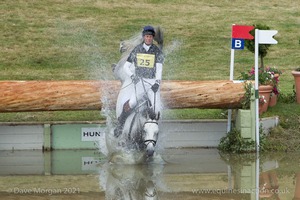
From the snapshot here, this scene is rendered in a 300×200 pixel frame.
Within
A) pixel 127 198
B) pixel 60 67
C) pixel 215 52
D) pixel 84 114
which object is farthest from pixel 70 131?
pixel 215 52

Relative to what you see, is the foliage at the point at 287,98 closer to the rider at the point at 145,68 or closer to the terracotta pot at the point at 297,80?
the terracotta pot at the point at 297,80

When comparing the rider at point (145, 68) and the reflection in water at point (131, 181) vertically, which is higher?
the rider at point (145, 68)

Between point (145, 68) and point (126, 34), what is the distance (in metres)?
8.25

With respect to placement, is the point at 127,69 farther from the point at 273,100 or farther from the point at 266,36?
the point at 273,100

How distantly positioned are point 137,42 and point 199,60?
6.52 metres

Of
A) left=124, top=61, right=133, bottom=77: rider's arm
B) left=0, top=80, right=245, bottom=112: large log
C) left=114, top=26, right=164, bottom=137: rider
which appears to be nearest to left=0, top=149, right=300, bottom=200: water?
left=0, top=80, right=245, bottom=112: large log

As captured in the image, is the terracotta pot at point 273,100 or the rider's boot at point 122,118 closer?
the rider's boot at point 122,118

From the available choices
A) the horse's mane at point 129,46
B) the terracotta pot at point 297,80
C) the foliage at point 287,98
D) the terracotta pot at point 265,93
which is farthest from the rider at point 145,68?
the foliage at point 287,98

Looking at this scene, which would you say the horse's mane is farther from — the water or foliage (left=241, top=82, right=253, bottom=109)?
foliage (left=241, top=82, right=253, bottom=109)

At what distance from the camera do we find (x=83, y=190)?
1028cm

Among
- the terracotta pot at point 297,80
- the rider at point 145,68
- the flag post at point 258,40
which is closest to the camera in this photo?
the rider at point 145,68

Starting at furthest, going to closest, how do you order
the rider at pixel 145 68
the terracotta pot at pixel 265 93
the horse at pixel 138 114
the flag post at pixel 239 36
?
the terracotta pot at pixel 265 93 < the flag post at pixel 239 36 < the rider at pixel 145 68 < the horse at pixel 138 114

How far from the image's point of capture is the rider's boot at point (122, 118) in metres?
11.8

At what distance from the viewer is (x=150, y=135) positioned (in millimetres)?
11477
